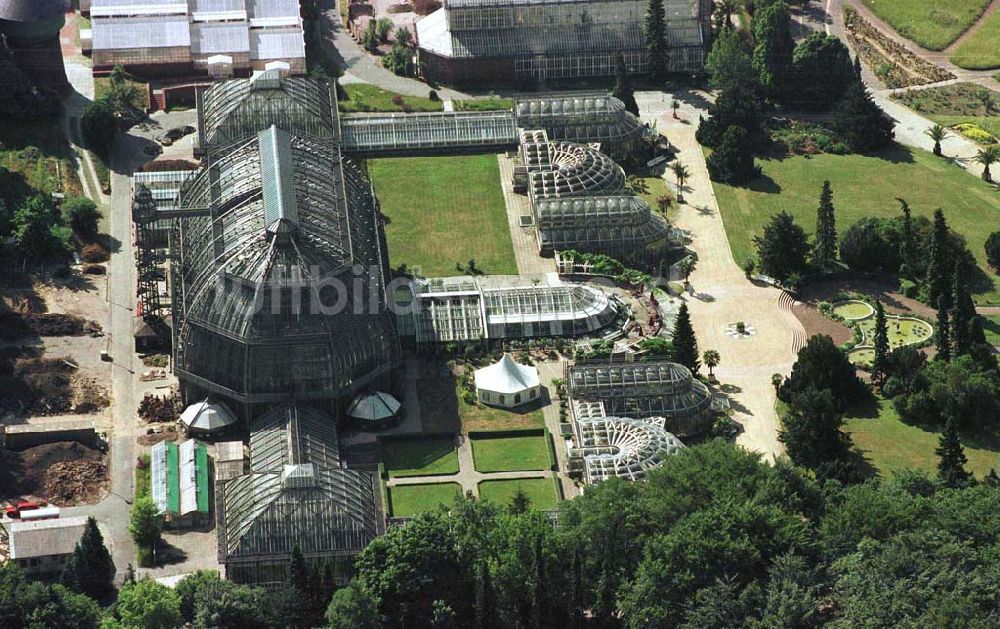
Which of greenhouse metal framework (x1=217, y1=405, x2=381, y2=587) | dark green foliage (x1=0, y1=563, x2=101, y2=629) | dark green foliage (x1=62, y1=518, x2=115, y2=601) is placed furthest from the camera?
greenhouse metal framework (x1=217, y1=405, x2=381, y2=587)

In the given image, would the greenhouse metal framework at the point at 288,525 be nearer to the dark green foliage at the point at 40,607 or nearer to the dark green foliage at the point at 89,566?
the dark green foliage at the point at 89,566

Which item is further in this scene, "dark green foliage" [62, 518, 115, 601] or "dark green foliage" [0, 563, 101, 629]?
"dark green foliage" [62, 518, 115, 601]

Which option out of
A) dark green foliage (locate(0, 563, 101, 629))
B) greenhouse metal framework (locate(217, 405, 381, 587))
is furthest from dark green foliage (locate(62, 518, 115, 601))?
greenhouse metal framework (locate(217, 405, 381, 587))

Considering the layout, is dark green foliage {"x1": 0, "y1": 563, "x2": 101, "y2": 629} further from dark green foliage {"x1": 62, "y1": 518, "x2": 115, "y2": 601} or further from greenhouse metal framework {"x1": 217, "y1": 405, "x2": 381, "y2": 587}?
greenhouse metal framework {"x1": 217, "y1": 405, "x2": 381, "y2": 587}

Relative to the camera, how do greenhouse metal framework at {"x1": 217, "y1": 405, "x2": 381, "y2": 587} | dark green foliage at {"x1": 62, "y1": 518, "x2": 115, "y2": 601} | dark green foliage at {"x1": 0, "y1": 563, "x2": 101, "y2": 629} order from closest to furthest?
dark green foliage at {"x1": 0, "y1": 563, "x2": 101, "y2": 629} < dark green foliage at {"x1": 62, "y1": 518, "x2": 115, "y2": 601} < greenhouse metal framework at {"x1": 217, "y1": 405, "x2": 381, "y2": 587}

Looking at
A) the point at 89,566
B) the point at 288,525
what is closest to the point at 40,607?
the point at 89,566

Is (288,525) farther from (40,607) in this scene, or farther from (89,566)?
(40,607)
